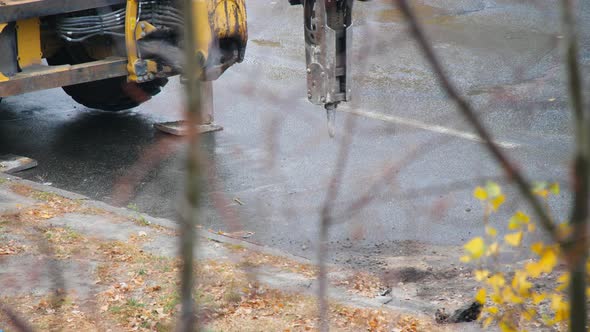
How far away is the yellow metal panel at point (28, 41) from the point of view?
789cm

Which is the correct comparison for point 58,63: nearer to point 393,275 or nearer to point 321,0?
point 321,0

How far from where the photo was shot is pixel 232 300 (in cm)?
510

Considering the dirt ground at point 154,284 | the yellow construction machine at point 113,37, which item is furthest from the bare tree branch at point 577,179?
the yellow construction machine at point 113,37

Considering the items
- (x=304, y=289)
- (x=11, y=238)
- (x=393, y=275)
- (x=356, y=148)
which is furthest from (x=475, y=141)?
(x=11, y=238)

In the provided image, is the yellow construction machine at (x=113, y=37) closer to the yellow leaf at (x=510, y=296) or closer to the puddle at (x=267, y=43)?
the puddle at (x=267, y=43)

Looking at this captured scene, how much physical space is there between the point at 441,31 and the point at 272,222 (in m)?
7.09

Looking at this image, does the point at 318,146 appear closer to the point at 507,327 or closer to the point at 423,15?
the point at 423,15

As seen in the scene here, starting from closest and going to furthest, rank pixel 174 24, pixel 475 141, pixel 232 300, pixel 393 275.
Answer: pixel 232 300
pixel 393 275
pixel 174 24
pixel 475 141

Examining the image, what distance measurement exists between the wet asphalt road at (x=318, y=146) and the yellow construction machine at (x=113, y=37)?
63cm

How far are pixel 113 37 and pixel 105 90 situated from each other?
51.7 inches

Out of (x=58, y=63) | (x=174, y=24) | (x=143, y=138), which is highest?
(x=174, y=24)

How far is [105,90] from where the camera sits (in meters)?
9.66

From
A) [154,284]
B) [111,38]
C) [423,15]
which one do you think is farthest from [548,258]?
[423,15]

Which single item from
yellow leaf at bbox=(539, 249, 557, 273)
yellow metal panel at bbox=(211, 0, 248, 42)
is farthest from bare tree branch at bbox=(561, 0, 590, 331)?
yellow metal panel at bbox=(211, 0, 248, 42)
